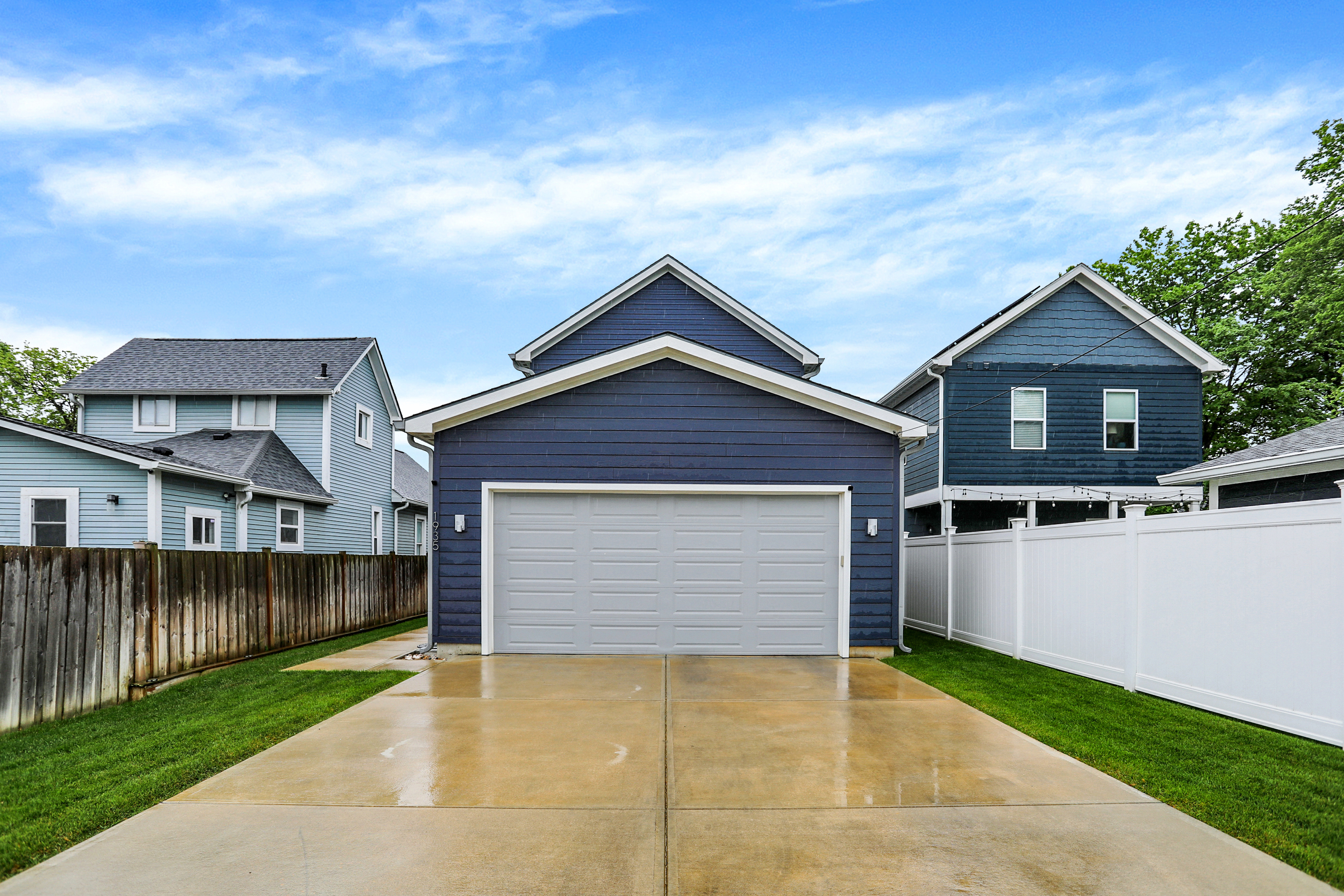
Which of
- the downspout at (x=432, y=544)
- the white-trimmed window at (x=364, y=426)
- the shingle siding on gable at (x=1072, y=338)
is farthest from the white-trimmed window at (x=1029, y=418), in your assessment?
the white-trimmed window at (x=364, y=426)

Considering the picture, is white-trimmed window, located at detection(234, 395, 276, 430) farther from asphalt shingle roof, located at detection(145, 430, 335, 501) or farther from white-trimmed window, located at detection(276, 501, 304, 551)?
white-trimmed window, located at detection(276, 501, 304, 551)

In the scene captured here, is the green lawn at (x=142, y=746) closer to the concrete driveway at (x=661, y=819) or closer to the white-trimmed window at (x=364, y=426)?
the concrete driveway at (x=661, y=819)

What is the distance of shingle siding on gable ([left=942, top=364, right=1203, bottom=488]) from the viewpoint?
15.4 metres

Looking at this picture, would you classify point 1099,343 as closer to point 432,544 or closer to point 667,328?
point 667,328

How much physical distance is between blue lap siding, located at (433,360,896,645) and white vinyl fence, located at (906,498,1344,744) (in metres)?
1.80

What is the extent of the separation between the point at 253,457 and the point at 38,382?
2665cm

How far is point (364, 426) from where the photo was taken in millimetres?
21516

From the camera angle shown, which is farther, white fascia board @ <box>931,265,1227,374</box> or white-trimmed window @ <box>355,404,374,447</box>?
white-trimmed window @ <box>355,404,374,447</box>

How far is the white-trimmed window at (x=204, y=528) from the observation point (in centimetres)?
1402

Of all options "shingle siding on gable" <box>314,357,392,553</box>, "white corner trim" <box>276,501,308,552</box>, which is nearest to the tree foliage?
"shingle siding on gable" <box>314,357,392,553</box>

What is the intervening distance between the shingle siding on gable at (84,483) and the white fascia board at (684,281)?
7401 mm

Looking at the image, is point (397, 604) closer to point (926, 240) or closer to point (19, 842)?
point (19, 842)

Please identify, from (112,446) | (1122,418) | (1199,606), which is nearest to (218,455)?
(112,446)

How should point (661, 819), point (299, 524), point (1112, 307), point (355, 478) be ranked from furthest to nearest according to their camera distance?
point (355, 478), point (299, 524), point (1112, 307), point (661, 819)
